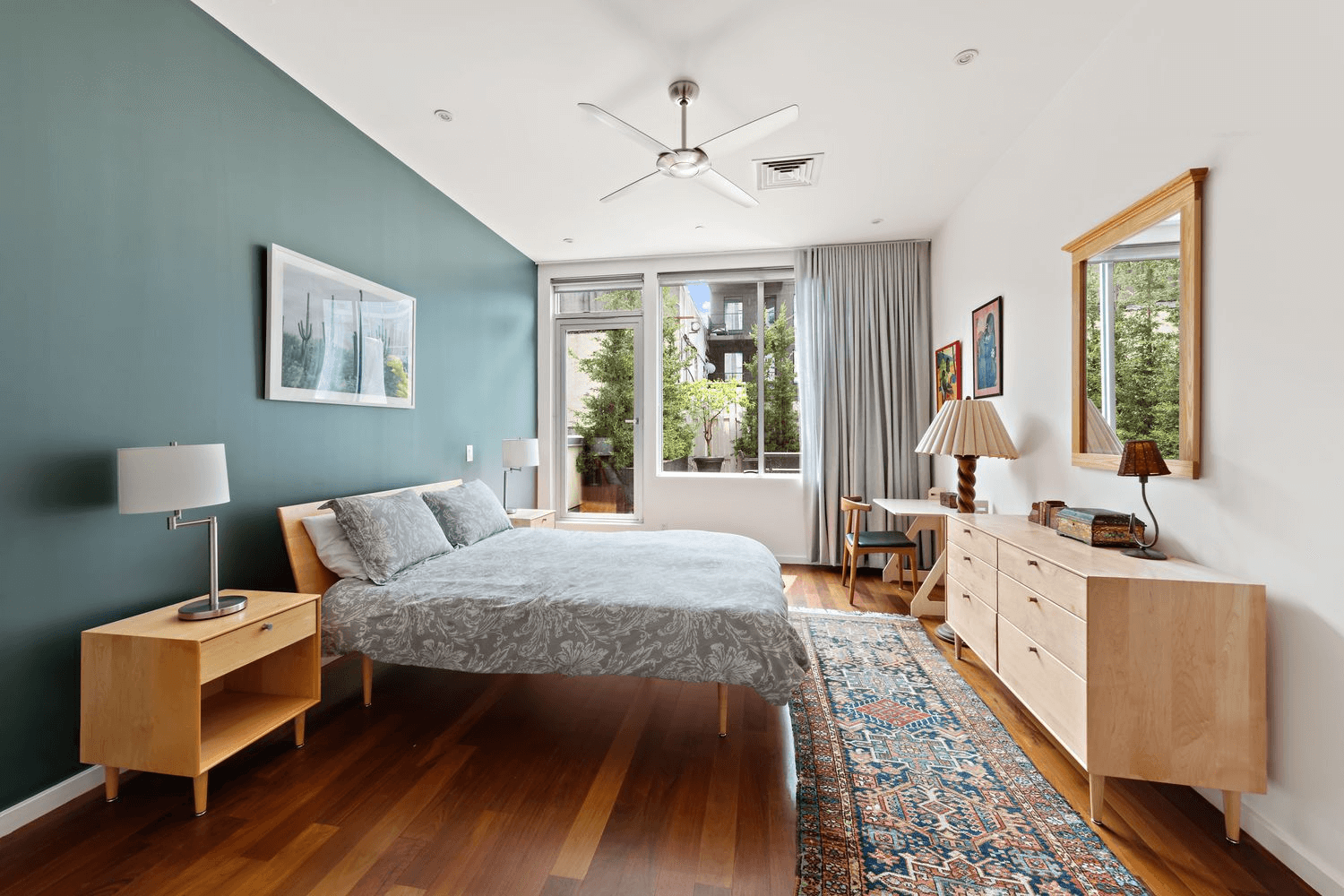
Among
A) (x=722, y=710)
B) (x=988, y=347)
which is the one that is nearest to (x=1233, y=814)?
(x=722, y=710)

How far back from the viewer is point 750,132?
2568 millimetres

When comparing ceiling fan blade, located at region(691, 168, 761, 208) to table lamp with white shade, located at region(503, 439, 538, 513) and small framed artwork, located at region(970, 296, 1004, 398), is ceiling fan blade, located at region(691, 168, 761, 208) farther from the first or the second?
table lamp with white shade, located at region(503, 439, 538, 513)

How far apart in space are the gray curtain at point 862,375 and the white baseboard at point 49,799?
4.45 meters

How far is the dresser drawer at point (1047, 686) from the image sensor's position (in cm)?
175

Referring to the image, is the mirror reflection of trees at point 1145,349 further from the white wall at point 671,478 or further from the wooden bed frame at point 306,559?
the white wall at point 671,478

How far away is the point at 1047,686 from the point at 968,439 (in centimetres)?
160

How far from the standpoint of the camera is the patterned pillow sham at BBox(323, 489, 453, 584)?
101 inches

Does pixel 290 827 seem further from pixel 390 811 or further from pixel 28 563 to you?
pixel 28 563

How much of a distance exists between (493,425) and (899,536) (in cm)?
319

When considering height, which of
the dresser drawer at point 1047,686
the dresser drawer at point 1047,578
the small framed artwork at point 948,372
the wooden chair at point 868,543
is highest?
the small framed artwork at point 948,372


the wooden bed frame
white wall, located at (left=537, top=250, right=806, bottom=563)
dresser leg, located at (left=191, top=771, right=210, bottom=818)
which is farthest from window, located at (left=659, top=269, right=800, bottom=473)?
dresser leg, located at (left=191, top=771, right=210, bottom=818)

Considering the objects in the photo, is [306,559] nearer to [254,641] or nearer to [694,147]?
[254,641]

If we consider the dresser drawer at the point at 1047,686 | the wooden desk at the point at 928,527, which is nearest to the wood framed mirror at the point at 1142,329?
the dresser drawer at the point at 1047,686

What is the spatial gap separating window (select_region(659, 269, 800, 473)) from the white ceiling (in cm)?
142
